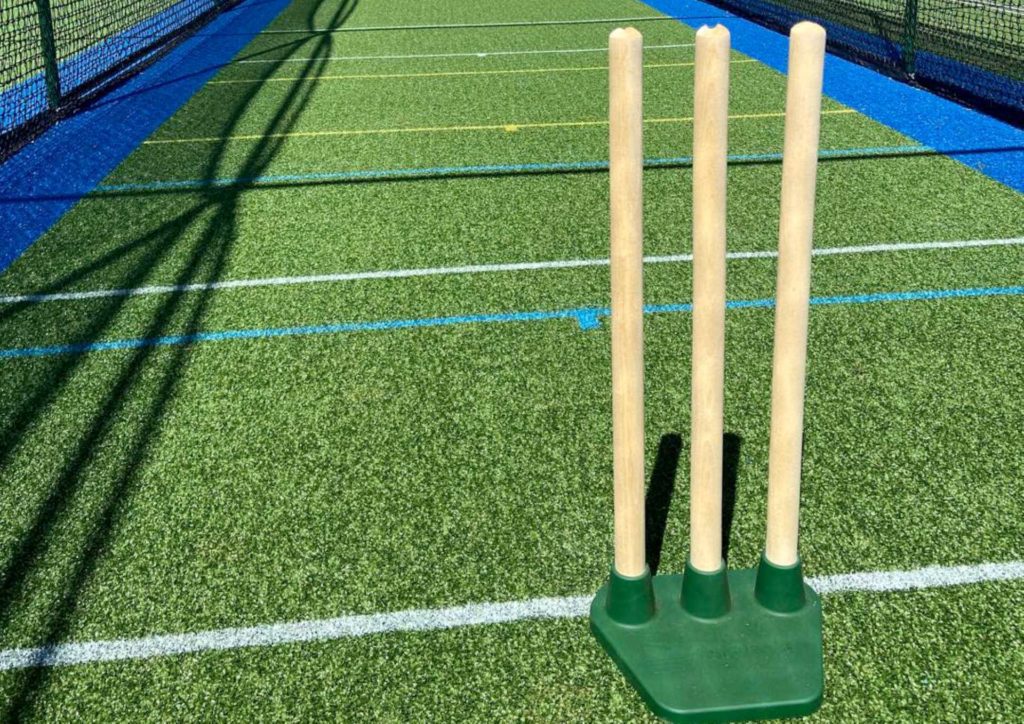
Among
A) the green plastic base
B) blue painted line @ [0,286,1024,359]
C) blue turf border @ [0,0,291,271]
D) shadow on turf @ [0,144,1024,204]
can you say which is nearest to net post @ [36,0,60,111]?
blue turf border @ [0,0,291,271]

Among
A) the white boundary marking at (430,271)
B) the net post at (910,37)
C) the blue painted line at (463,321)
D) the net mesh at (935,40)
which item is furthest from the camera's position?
the net post at (910,37)

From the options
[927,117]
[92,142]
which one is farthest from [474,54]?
[927,117]

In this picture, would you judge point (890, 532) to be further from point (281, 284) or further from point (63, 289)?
point (63, 289)

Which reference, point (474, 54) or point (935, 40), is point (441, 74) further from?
point (935, 40)

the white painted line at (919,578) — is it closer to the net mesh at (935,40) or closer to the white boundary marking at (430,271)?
the white boundary marking at (430,271)

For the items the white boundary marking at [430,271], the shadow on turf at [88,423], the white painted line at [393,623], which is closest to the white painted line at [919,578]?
the white painted line at [393,623]

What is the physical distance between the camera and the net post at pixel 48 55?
1012 centimetres

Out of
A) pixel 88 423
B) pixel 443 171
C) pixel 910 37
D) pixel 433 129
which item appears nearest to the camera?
pixel 88 423

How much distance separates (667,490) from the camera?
3855mm

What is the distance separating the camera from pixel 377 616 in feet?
10.8

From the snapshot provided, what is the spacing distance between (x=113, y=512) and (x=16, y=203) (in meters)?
4.62

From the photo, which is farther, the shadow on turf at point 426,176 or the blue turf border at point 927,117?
the blue turf border at point 927,117

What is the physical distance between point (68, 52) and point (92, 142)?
16.8 ft

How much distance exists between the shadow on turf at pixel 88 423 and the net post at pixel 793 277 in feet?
7.12
